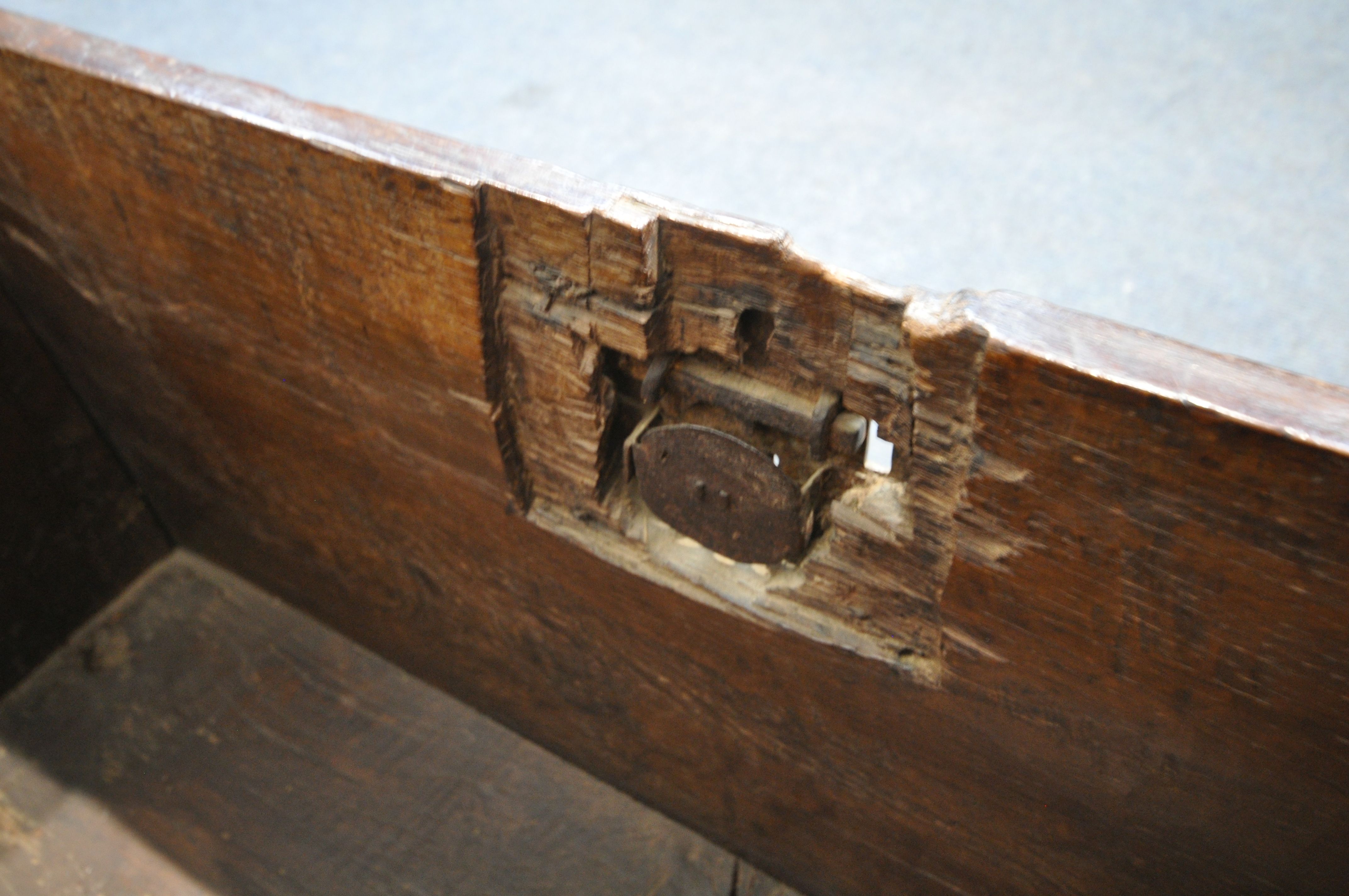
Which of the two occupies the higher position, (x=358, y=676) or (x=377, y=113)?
(x=377, y=113)

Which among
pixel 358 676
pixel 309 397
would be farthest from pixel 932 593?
pixel 358 676

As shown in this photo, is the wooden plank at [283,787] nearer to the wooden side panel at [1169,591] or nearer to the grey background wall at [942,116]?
the wooden side panel at [1169,591]

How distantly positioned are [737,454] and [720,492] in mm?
55

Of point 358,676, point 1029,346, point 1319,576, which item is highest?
point 1029,346

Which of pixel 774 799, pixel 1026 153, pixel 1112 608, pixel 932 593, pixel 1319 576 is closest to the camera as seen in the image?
pixel 1319 576

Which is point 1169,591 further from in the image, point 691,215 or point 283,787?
point 283,787

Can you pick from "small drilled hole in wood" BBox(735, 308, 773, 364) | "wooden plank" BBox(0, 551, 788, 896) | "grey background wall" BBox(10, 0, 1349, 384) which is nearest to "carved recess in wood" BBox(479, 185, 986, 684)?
"small drilled hole in wood" BBox(735, 308, 773, 364)

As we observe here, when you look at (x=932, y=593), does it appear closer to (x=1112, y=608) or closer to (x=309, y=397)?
(x=1112, y=608)

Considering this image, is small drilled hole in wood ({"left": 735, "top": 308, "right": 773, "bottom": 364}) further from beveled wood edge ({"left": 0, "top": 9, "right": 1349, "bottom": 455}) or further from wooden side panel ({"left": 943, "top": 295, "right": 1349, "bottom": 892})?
wooden side panel ({"left": 943, "top": 295, "right": 1349, "bottom": 892})

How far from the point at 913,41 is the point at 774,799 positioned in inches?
94.5

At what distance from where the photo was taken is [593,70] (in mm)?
3039

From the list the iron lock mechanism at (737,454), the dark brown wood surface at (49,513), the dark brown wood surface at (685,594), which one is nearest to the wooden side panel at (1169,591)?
the dark brown wood surface at (685,594)

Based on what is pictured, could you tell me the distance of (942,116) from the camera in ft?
9.04

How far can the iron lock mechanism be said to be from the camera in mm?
940
